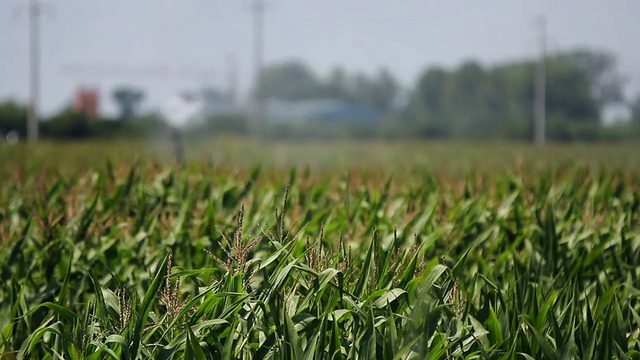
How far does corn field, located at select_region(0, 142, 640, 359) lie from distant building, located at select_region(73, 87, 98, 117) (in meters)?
42.4

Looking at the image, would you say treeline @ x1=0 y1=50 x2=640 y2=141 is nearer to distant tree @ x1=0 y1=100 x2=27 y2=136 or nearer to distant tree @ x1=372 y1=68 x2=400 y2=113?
distant tree @ x1=372 y1=68 x2=400 y2=113

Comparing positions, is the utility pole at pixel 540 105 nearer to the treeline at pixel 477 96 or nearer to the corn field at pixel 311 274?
the treeline at pixel 477 96

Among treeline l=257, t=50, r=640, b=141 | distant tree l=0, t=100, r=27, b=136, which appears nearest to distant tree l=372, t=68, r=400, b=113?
treeline l=257, t=50, r=640, b=141

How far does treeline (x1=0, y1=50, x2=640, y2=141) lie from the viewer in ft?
75.6

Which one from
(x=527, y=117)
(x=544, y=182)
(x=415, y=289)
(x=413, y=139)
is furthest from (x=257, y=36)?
(x=415, y=289)

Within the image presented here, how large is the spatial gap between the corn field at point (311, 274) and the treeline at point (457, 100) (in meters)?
15.4

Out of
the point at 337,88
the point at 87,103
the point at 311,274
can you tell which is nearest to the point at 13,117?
the point at 87,103

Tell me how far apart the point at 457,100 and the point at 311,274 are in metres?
24.3

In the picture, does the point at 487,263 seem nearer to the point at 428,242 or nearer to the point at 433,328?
the point at 428,242

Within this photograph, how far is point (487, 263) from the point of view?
478 centimetres

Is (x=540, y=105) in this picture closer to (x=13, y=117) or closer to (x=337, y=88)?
(x=337, y=88)

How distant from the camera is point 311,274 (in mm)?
3119

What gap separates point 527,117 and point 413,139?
151 inches

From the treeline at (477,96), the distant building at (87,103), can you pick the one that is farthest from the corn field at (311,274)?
the distant building at (87,103)
